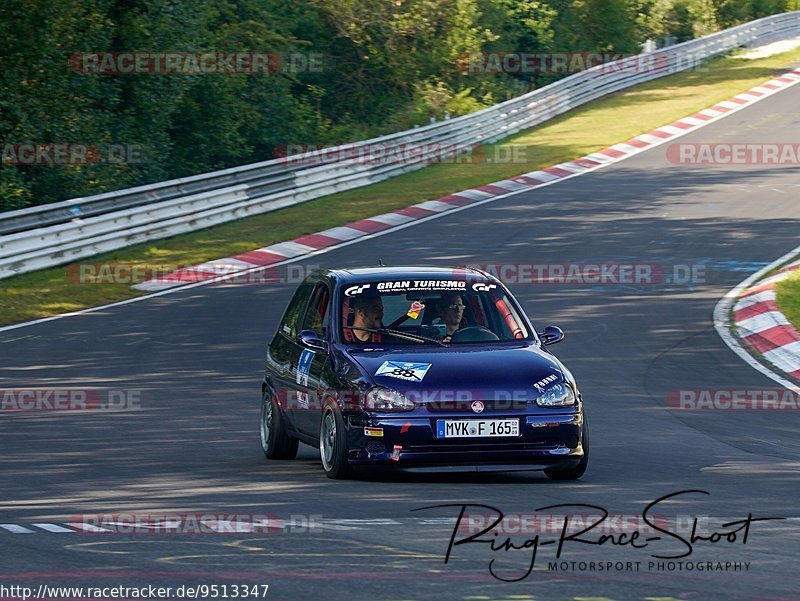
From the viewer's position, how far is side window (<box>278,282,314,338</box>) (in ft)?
36.1

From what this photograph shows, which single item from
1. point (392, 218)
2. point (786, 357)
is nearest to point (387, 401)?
point (786, 357)

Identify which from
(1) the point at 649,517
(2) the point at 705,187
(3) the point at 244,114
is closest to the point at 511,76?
(3) the point at 244,114

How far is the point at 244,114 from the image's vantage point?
119 feet

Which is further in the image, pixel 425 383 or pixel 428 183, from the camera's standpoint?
pixel 428 183

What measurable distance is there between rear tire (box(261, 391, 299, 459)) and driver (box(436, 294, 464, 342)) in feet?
5.05

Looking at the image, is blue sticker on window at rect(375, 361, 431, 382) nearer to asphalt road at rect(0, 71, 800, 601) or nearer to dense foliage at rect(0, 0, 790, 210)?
asphalt road at rect(0, 71, 800, 601)

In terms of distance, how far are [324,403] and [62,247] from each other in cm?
1397

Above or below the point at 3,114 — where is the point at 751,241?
below

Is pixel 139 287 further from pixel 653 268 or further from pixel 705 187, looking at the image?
pixel 705 187

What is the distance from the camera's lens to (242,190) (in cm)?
2733
